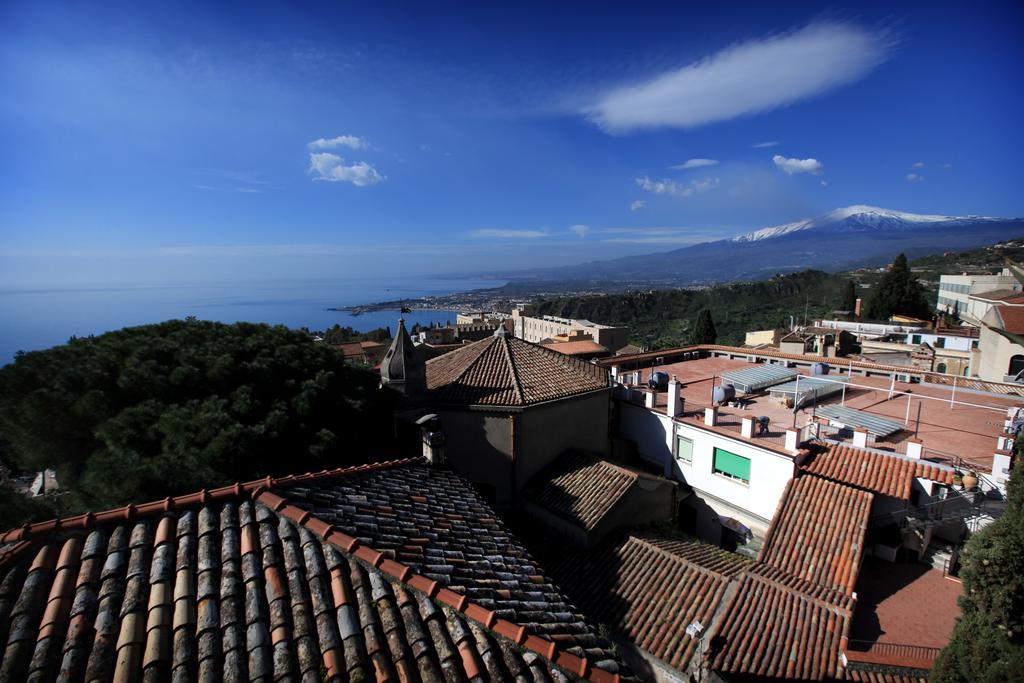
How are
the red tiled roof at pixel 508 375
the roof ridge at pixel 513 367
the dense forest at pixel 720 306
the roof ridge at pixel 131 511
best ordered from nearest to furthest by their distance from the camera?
the roof ridge at pixel 131 511
the roof ridge at pixel 513 367
the red tiled roof at pixel 508 375
the dense forest at pixel 720 306

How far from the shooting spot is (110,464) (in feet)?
29.0

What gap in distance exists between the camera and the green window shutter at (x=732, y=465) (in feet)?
44.3

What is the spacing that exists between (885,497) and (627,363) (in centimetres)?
1135

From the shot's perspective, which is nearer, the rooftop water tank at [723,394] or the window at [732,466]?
the window at [732,466]

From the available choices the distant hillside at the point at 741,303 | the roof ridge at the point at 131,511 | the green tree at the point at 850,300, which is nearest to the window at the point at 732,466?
the roof ridge at the point at 131,511

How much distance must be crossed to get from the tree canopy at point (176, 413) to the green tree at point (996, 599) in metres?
11.3

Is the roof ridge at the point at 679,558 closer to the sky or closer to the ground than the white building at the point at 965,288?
closer to the ground

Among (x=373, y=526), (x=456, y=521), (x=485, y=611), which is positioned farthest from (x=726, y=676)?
(x=373, y=526)

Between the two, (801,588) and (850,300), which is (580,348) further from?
(850,300)

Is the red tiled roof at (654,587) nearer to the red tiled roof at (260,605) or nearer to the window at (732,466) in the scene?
the window at (732,466)

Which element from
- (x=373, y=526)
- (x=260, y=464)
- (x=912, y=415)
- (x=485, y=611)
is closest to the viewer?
(x=485, y=611)

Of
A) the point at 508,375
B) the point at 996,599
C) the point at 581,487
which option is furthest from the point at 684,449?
the point at 996,599

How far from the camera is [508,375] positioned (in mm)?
Result: 14578

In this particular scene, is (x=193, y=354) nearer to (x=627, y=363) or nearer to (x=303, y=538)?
(x=303, y=538)
